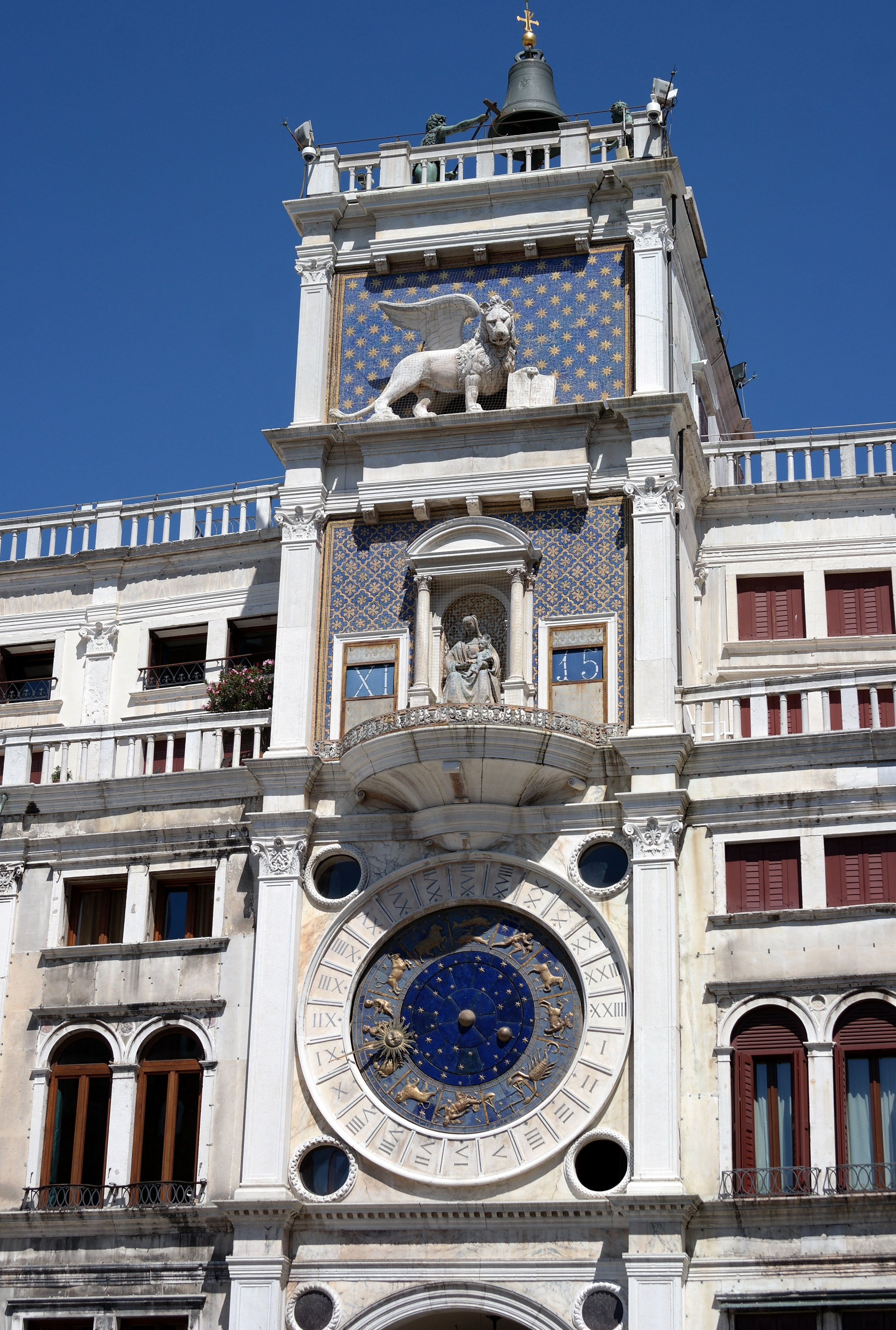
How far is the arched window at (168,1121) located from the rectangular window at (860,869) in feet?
29.8

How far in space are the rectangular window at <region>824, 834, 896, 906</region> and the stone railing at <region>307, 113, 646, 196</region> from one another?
37.8ft

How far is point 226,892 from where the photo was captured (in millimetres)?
30484

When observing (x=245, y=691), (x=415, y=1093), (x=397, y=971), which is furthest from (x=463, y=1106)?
(x=245, y=691)

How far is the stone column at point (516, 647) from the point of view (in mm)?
29953

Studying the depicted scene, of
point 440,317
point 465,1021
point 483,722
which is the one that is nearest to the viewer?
point 465,1021

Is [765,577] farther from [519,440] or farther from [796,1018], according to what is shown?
[796,1018]

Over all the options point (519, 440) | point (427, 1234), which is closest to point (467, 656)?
point (519, 440)

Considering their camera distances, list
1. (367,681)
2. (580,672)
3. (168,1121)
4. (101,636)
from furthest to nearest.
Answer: (101,636), (367,681), (580,672), (168,1121)

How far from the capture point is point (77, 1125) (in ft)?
98.2

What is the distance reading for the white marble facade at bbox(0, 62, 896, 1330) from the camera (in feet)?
89.5

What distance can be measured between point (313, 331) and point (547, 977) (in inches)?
435

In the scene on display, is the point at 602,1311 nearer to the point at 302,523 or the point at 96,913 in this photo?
the point at 96,913

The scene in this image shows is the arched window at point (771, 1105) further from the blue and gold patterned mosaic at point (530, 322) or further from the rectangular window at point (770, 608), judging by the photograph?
the blue and gold patterned mosaic at point (530, 322)

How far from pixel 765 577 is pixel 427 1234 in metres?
11.5
